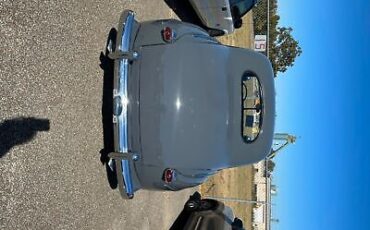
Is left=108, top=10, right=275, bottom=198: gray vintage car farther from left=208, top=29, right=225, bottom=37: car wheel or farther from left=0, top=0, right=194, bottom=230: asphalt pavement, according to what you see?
left=208, top=29, right=225, bottom=37: car wheel

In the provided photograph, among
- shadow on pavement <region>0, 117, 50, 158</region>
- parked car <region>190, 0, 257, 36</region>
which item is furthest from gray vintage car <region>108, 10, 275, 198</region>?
parked car <region>190, 0, 257, 36</region>

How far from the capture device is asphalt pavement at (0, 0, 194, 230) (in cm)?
421

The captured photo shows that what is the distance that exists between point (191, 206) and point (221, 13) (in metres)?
3.77

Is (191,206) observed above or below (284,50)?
below

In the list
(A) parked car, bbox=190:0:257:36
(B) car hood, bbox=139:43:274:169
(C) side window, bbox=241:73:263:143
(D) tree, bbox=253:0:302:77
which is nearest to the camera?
(B) car hood, bbox=139:43:274:169

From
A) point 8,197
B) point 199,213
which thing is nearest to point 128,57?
point 8,197

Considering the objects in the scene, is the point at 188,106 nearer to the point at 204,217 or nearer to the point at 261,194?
the point at 204,217

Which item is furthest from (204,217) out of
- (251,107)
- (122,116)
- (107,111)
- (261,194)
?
(261,194)

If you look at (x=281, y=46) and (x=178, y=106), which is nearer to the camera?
(x=178, y=106)

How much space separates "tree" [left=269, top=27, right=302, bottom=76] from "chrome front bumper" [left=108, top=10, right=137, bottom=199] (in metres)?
33.8

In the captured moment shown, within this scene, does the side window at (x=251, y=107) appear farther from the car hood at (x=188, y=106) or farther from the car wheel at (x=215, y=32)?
the car wheel at (x=215, y=32)

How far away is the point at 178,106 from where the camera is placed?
4887mm

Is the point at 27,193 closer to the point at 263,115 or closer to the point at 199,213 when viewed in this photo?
the point at 263,115

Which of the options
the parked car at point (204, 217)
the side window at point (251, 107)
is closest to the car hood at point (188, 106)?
the side window at point (251, 107)
